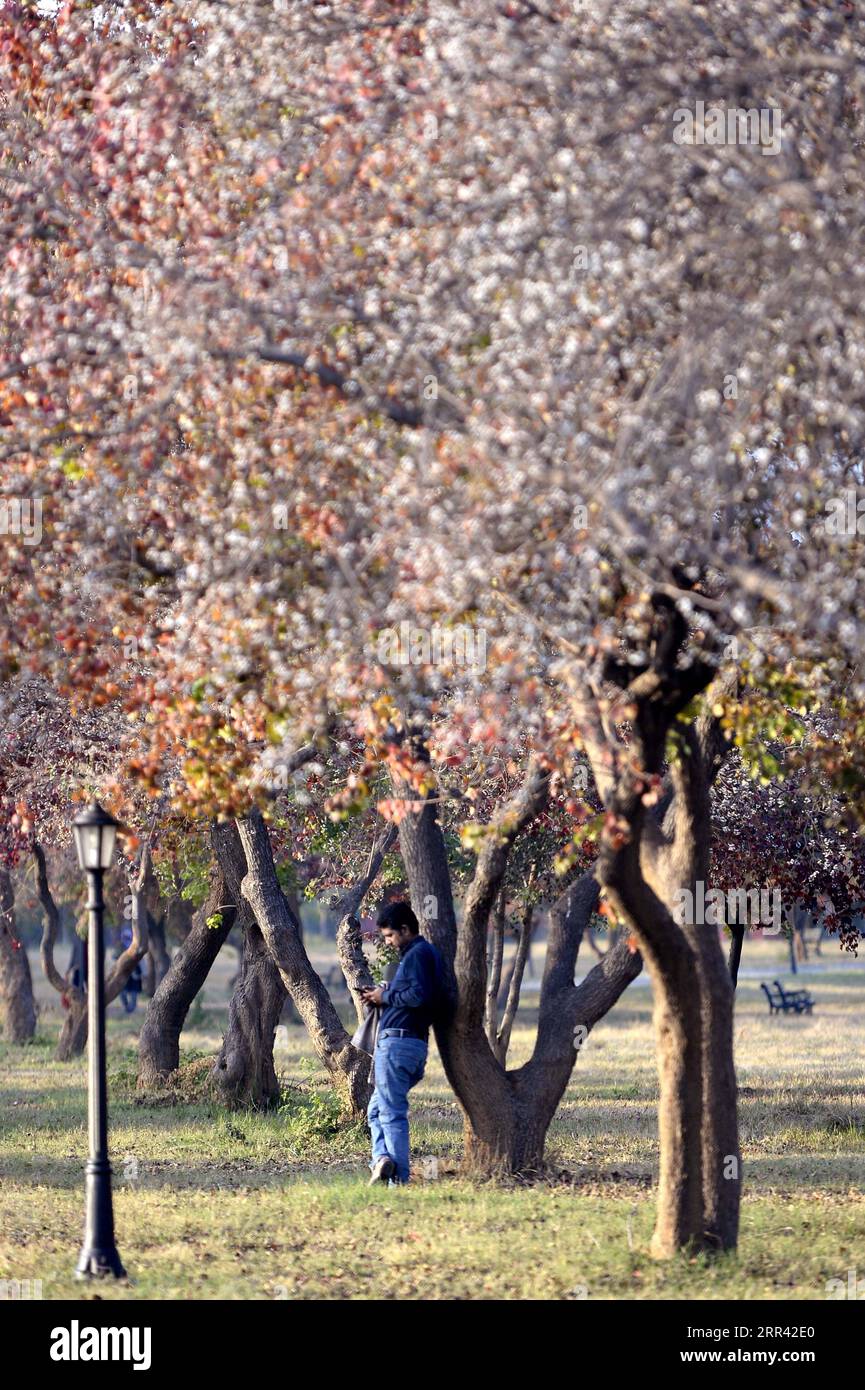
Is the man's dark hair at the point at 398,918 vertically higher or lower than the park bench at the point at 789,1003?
higher

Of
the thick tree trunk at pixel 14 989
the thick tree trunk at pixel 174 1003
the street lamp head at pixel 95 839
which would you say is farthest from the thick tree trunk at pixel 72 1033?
the street lamp head at pixel 95 839

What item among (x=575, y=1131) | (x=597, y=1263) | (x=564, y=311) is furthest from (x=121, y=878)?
(x=564, y=311)

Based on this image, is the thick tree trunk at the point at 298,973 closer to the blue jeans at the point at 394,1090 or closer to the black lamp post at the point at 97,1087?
the blue jeans at the point at 394,1090

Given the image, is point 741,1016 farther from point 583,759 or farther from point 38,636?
point 38,636

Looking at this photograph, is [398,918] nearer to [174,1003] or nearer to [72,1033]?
[174,1003]

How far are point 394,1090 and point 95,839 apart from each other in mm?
4139

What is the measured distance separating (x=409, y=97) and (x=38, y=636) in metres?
3.34

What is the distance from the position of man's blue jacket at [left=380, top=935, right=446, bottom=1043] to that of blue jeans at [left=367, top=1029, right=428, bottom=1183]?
12 centimetres

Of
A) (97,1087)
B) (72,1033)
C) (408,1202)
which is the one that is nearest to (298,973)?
(408,1202)

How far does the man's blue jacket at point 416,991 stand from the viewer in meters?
13.7

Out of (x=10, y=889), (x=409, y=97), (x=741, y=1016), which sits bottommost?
(x=741, y=1016)

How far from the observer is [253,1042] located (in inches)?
837

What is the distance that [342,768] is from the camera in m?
18.4

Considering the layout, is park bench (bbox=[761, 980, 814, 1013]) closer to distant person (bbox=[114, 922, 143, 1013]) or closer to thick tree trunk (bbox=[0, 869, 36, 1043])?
distant person (bbox=[114, 922, 143, 1013])
